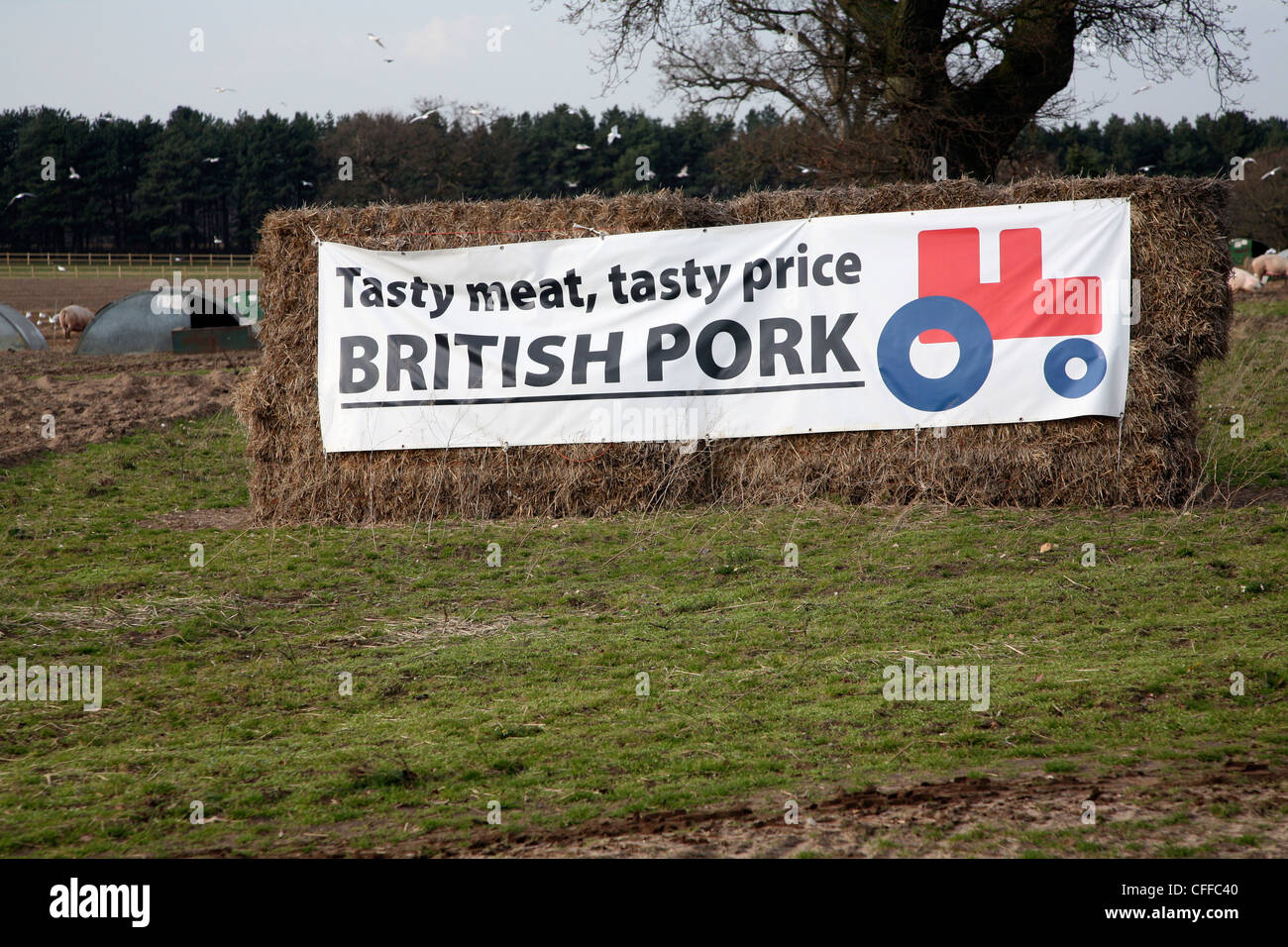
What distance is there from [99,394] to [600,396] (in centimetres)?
1132

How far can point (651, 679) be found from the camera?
551cm

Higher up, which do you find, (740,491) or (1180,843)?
(740,491)

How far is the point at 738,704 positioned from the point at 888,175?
54.4 ft

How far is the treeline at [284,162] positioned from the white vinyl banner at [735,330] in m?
54.8

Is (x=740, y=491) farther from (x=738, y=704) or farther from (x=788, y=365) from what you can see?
(x=738, y=704)

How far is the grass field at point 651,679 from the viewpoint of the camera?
3.84 meters

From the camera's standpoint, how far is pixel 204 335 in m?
24.8

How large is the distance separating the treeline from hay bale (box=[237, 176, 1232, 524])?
178ft

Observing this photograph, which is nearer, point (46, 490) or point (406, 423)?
point (406, 423)

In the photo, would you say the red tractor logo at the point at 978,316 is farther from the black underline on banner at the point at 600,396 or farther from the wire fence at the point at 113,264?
the wire fence at the point at 113,264

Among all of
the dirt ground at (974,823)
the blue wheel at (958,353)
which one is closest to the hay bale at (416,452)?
the blue wheel at (958,353)

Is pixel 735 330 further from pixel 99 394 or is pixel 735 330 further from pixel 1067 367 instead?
pixel 99 394

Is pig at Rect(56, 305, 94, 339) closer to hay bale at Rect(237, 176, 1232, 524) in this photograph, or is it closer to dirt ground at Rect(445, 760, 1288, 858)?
hay bale at Rect(237, 176, 1232, 524)

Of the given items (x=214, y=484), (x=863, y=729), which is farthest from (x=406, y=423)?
(x=863, y=729)
